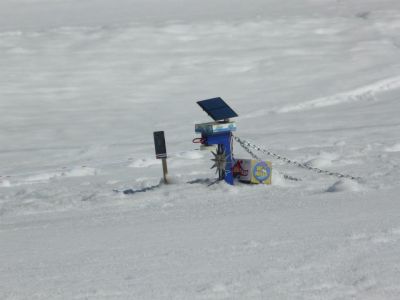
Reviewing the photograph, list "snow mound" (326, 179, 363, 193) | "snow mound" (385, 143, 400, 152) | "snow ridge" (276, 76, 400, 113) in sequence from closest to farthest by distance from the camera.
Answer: "snow mound" (326, 179, 363, 193)
"snow mound" (385, 143, 400, 152)
"snow ridge" (276, 76, 400, 113)

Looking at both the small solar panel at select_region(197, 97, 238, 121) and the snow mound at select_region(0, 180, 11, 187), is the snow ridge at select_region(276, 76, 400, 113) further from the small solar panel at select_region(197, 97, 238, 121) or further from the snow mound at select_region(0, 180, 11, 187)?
the small solar panel at select_region(197, 97, 238, 121)

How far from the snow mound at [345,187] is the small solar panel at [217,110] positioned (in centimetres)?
101

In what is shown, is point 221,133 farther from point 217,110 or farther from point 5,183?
point 5,183

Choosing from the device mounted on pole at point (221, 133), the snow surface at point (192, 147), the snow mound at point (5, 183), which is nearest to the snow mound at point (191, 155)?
the snow surface at point (192, 147)

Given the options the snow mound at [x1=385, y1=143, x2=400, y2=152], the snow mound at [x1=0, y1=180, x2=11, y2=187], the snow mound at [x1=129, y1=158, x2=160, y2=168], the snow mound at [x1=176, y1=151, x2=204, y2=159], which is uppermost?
→ the snow mound at [x1=385, y1=143, x2=400, y2=152]

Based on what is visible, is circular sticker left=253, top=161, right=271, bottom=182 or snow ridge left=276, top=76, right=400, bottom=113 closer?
circular sticker left=253, top=161, right=271, bottom=182

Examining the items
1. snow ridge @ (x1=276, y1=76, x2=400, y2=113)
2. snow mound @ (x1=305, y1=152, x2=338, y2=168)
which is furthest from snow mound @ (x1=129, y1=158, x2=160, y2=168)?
snow ridge @ (x1=276, y1=76, x2=400, y2=113)

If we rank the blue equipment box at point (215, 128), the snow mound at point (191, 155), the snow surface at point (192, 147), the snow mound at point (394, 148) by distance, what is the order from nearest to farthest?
the snow surface at point (192, 147), the blue equipment box at point (215, 128), the snow mound at point (394, 148), the snow mound at point (191, 155)

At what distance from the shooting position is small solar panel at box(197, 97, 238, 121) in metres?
5.94

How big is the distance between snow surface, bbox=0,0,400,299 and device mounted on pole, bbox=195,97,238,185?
22cm

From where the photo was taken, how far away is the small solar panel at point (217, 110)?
234 inches

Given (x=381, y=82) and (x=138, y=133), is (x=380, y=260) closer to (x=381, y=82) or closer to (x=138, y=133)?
(x=138, y=133)

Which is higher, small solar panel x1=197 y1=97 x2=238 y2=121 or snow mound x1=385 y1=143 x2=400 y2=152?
small solar panel x1=197 y1=97 x2=238 y2=121

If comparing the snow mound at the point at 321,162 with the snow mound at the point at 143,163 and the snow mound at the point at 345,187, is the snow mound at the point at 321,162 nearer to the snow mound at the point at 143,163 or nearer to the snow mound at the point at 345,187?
the snow mound at the point at 345,187
